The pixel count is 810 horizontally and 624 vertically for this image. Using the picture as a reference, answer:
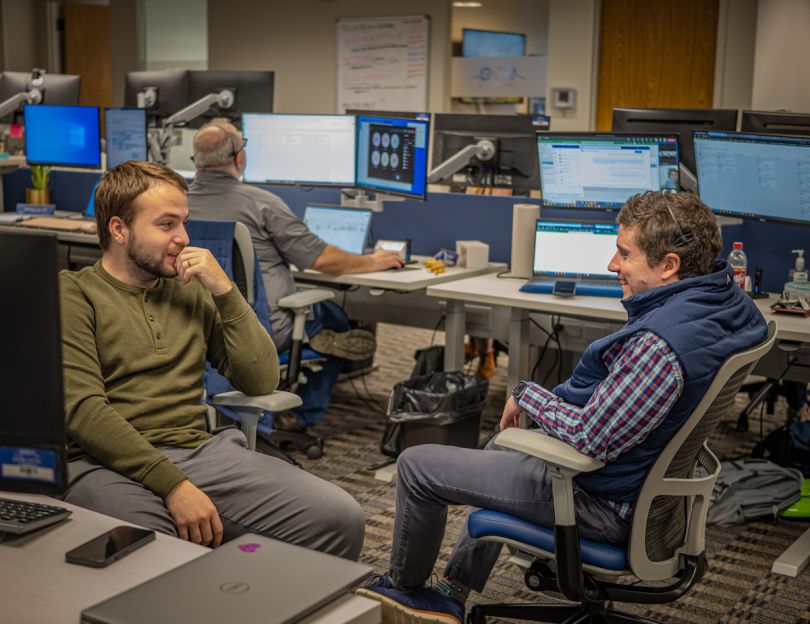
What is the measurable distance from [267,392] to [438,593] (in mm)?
576

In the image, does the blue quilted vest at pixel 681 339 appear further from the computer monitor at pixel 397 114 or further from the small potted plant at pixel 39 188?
the small potted plant at pixel 39 188

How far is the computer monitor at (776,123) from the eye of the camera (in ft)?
11.5

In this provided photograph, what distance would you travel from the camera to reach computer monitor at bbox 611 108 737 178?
3.84 m

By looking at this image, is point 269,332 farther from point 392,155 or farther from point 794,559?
point 794,559

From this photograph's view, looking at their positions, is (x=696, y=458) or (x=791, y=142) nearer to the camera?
(x=696, y=458)

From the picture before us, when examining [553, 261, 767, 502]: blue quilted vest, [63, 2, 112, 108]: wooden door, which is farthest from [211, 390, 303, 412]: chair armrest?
[63, 2, 112, 108]: wooden door

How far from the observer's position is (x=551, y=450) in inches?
79.6

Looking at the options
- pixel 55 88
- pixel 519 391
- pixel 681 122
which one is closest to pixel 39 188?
pixel 55 88

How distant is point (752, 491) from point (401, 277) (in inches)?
55.9

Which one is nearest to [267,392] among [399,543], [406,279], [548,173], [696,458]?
[399,543]

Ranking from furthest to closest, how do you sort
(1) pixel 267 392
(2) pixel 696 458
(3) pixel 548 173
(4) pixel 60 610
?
(3) pixel 548 173
(1) pixel 267 392
(2) pixel 696 458
(4) pixel 60 610

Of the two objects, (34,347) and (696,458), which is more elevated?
(34,347)

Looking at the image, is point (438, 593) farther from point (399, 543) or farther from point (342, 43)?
point (342, 43)

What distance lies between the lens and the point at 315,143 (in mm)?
4531
